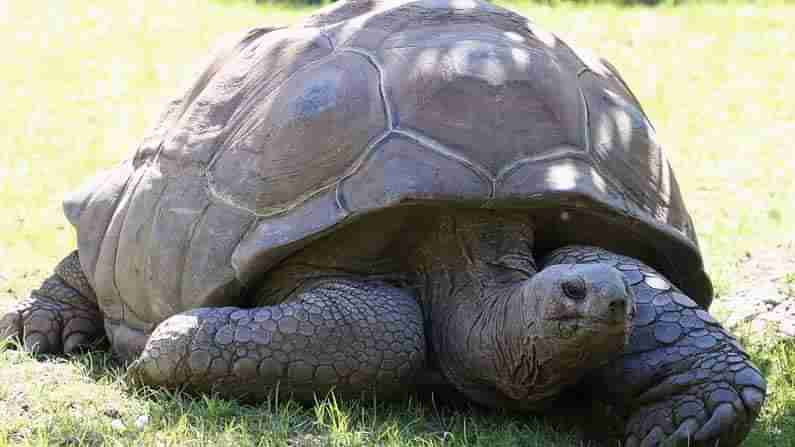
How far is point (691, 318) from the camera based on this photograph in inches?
140

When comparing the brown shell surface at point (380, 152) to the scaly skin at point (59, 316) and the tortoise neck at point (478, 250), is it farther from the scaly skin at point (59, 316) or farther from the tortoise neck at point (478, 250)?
the scaly skin at point (59, 316)

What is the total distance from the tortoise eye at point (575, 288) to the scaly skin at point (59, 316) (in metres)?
2.16

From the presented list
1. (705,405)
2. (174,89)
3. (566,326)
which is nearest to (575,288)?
(566,326)

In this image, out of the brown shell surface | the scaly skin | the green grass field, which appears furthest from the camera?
the scaly skin

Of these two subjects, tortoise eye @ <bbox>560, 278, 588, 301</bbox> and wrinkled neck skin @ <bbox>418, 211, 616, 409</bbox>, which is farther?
wrinkled neck skin @ <bbox>418, 211, 616, 409</bbox>

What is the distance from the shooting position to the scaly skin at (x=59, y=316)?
15.0 feet

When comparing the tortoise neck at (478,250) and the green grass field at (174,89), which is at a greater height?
the tortoise neck at (478,250)

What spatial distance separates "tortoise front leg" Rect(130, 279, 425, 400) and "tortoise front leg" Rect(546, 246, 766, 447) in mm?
595

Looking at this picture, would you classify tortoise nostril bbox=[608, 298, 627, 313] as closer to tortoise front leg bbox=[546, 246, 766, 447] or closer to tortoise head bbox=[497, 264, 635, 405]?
tortoise head bbox=[497, 264, 635, 405]

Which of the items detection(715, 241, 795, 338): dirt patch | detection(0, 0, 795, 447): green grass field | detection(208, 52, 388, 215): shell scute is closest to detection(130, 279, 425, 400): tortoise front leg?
detection(0, 0, 795, 447): green grass field

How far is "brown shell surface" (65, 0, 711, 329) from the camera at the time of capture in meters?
3.65

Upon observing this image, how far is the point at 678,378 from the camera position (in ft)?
11.3

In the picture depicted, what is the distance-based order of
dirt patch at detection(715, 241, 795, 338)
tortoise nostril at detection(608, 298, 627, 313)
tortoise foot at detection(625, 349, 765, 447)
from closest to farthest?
1. tortoise nostril at detection(608, 298, 627, 313)
2. tortoise foot at detection(625, 349, 765, 447)
3. dirt patch at detection(715, 241, 795, 338)

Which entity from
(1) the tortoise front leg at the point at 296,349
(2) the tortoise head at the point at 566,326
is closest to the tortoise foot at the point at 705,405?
(2) the tortoise head at the point at 566,326
